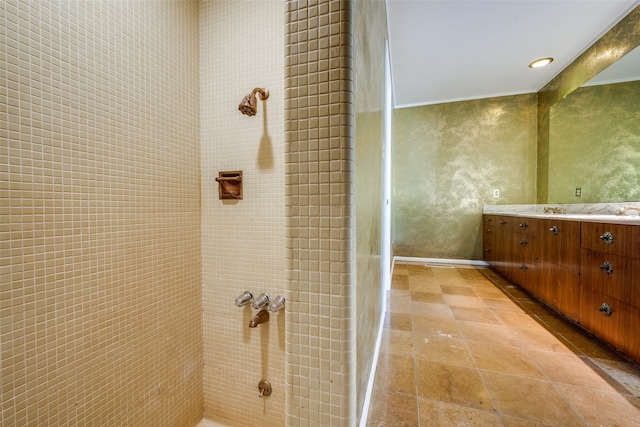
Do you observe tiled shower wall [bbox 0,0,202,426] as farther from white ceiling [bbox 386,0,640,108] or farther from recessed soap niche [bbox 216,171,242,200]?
white ceiling [bbox 386,0,640,108]

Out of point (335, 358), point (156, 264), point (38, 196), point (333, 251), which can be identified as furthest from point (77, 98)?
point (335, 358)

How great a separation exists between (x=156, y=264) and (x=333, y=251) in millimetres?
1068

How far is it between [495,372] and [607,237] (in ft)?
3.42

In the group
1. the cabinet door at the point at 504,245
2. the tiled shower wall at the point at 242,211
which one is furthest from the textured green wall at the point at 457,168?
the tiled shower wall at the point at 242,211

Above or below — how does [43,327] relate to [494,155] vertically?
below

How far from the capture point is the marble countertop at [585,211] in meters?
1.39

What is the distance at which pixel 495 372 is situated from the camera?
1.27 metres

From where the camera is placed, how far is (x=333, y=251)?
53 centimetres

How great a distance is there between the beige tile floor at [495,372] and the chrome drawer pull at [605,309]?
0.25 metres

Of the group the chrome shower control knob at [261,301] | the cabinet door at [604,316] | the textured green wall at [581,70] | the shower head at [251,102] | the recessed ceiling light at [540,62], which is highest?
the recessed ceiling light at [540,62]

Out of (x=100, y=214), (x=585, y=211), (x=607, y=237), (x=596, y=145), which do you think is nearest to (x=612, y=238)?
(x=607, y=237)

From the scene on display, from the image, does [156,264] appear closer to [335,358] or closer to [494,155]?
[335,358]

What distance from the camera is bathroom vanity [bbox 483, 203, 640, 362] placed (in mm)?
1243

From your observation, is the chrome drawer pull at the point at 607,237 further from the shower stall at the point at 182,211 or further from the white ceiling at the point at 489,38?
the white ceiling at the point at 489,38
